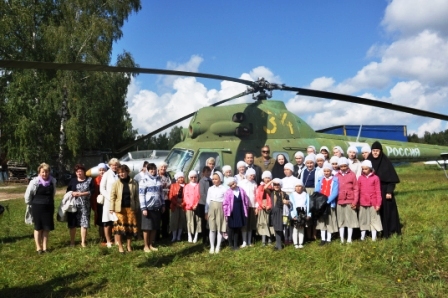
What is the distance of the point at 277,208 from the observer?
651cm

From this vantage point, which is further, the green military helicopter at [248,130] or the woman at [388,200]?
the green military helicopter at [248,130]

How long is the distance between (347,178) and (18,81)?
67.0 feet

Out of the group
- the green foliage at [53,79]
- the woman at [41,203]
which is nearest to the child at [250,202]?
the woman at [41,203]

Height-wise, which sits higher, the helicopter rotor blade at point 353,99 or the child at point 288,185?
the helicopter rotor blade at point 353,99

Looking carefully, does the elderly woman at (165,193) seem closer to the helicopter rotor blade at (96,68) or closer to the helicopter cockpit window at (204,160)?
the helicopter cockpit window at (204,160)

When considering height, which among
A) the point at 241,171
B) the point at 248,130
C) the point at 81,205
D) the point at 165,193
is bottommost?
the point at 81,205

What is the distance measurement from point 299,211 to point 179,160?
10.1ft

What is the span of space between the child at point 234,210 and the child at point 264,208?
0.28 m

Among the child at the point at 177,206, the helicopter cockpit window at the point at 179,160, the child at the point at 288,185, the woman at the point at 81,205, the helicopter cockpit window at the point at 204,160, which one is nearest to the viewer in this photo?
the child at the point at 288,185

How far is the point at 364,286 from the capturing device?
14.3ft

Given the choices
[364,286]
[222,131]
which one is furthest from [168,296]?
[222,131]

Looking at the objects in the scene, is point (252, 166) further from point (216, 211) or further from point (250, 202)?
point (216, 211)

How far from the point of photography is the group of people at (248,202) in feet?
21.2

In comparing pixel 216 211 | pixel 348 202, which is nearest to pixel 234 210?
pixel 216 211
